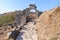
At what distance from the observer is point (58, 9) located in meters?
28.7

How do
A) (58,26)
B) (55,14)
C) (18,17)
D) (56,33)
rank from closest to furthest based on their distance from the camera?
(56,33), (58,26), (55,14), (18,17)

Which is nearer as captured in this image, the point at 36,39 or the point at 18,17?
the point at 36,39

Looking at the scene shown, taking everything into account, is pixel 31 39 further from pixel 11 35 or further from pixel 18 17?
pixel 18 17

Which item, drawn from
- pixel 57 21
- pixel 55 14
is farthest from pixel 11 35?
pixel 55 14

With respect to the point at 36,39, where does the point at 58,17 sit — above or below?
above

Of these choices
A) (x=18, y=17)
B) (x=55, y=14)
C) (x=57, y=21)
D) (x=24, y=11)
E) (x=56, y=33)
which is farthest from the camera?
(x=24, y=11)

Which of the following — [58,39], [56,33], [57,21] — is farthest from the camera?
[57,21]

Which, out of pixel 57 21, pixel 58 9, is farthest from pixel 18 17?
pixel 57 21

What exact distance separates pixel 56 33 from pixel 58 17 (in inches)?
234

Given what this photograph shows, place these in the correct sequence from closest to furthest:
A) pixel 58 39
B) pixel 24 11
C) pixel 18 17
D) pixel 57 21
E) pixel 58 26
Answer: pixel 58 39 < pixel 58 26 < pixel 57 21 < pixel 18 17 < pixel 24 11

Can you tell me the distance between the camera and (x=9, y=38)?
2270cm

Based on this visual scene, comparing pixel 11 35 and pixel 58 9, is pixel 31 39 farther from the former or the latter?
pixel 58 9

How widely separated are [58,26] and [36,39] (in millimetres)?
2919

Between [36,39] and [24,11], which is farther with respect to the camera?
[24,11]
